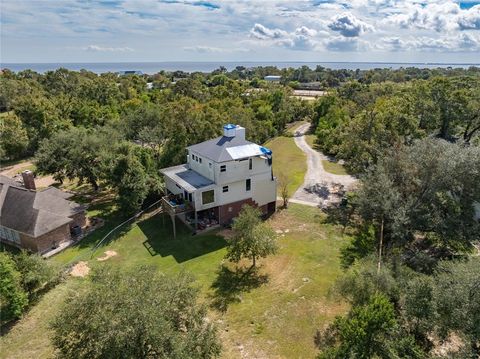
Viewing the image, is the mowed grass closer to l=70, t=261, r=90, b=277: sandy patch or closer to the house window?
l=70, t=261, r=90, b=277: sandy patch

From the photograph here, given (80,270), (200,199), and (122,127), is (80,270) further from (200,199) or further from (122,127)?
(122,127)

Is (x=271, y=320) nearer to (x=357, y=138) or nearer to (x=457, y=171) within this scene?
(x=457, y=171)

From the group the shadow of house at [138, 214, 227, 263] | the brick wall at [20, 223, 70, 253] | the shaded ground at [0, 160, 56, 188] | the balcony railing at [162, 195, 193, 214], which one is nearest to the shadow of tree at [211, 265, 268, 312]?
the shadow of house at [138, 214, 227, 263]

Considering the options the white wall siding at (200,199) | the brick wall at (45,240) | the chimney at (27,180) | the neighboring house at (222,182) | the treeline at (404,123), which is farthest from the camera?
the treeline at (404,123)

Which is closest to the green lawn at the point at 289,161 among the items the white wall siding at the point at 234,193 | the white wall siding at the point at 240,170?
the white wall siding at the point at 240,170

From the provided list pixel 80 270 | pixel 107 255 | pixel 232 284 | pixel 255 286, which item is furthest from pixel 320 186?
pixel 80 270

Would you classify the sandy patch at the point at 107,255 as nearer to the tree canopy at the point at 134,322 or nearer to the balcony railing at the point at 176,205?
the balcony railing at the point at 176,205
